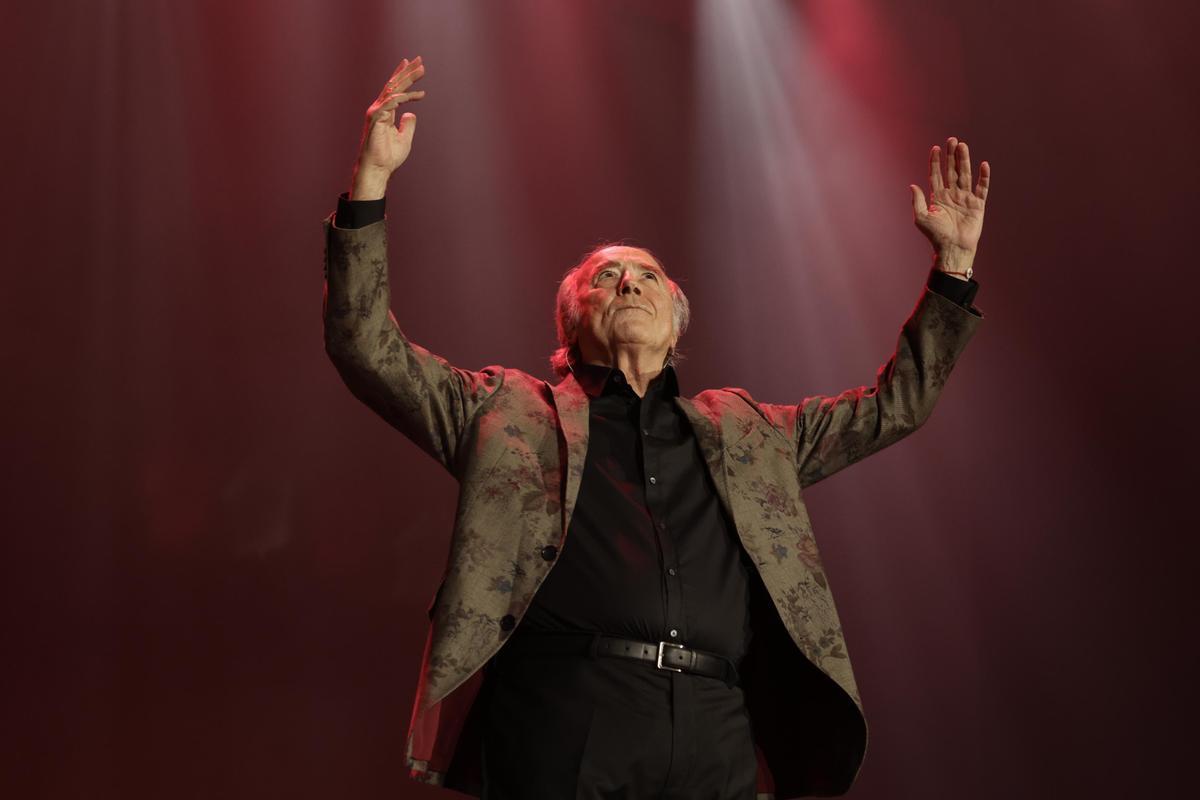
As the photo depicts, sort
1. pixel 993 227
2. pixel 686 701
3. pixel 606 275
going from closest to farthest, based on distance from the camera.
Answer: pixel 686 701, pixel 606 275, pixel 993 227

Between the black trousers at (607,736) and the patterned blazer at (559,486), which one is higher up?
the patterned blazer at (559,486)

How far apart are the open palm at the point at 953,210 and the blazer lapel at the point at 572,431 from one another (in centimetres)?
62

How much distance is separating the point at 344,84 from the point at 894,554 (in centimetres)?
192

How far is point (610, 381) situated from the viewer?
194cm

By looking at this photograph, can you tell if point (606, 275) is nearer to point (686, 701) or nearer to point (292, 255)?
point (686, 701)

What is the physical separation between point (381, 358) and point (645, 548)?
1.45ft

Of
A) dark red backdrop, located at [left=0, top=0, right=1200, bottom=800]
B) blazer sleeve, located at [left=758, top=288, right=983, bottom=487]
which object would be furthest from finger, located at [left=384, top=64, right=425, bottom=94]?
dark red backdrop, located at [left=0, top=0, right=1200, bottom=800]

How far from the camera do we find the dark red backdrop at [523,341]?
2.88 m

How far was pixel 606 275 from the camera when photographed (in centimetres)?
214

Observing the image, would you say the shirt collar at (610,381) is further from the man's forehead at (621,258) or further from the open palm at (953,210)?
the open palm at (953,210)

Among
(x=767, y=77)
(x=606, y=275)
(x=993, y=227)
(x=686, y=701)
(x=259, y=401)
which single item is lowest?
(x=686, y=701)

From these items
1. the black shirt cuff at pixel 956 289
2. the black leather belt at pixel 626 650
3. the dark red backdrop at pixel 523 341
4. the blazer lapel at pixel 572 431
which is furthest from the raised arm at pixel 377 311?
the dark red backdrop at pixel 523 341

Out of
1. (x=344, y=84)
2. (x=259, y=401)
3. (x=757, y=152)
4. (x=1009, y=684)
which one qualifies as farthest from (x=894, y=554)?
(x=344, y=84)

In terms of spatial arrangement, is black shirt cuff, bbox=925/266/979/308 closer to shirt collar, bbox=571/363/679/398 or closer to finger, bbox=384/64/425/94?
shirt collar, bbox=571/363/679/398
